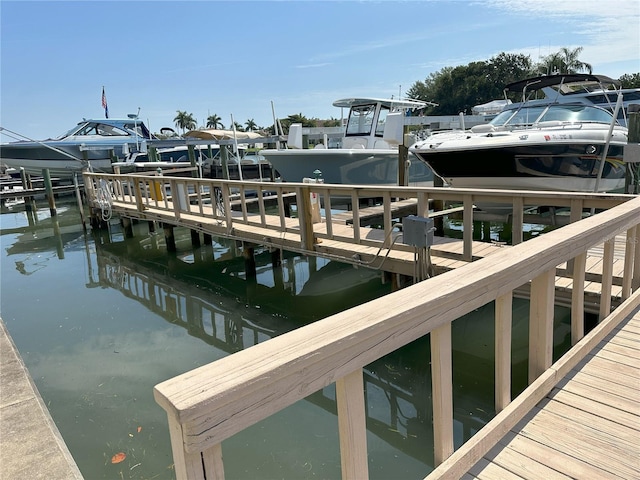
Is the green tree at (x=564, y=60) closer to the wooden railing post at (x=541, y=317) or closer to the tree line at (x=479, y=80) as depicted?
the tree line at (x=479, y=80)

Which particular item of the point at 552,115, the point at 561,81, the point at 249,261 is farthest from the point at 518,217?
the point at 561,81

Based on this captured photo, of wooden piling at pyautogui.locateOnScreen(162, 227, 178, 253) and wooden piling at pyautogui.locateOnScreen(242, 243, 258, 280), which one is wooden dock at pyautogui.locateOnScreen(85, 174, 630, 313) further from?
wooden piling at pyautogui.locateOnScreen(162, 227, 178, 253)

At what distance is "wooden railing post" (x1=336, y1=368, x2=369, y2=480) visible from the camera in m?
1.30

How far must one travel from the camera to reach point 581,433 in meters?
A: 2.00

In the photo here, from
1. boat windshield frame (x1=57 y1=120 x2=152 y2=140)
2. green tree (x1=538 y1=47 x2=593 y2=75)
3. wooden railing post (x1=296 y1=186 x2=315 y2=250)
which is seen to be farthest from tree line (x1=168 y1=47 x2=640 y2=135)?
wooden railing post (x1=296 y1=186 x2=315 y2=250)

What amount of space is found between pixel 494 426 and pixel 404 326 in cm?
86

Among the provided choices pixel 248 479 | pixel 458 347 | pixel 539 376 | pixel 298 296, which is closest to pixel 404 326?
pixel 539 376

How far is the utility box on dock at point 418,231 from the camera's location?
4629 millimetres

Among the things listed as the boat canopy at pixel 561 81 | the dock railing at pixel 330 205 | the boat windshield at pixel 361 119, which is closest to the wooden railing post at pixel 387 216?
the dock railing at pixel 330 205

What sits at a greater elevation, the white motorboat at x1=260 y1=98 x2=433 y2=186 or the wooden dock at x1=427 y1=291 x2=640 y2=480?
the white motorboat at x1=260 y1=98 x2=433 y2=186

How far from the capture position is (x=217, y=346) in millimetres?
5418

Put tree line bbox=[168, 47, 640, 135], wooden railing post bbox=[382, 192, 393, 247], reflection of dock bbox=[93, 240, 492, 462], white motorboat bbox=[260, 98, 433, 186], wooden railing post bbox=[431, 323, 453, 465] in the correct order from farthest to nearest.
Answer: tree line bbox=[168, 47, 640, 135]
white motorboat bbox=[260, 98, 433, 186]
wooden railing post bbox=[382, 192, 393, 247]
reflection of dock bbox=[93, 240, 492, 462]
wooden railing post bbox=[431, 323, 453, 465]

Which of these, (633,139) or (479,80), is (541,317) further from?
(479,80)

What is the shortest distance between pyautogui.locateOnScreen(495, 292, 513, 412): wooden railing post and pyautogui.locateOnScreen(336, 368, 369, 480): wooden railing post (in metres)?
0.86
